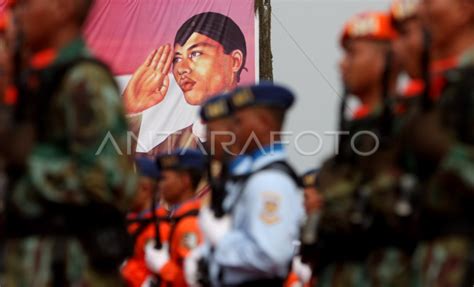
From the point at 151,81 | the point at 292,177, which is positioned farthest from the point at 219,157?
the point at 151,81

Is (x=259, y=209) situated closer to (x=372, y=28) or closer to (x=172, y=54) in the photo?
(x=372, y=28)

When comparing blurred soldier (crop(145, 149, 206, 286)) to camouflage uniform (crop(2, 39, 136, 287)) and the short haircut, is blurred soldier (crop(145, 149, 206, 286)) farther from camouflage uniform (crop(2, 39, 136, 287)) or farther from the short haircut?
the short haircut

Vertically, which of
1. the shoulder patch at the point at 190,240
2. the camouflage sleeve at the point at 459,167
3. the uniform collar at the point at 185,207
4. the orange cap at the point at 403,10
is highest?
the orange cap at the point at 403,10

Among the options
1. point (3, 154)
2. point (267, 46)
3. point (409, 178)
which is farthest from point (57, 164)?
point (267, 46)

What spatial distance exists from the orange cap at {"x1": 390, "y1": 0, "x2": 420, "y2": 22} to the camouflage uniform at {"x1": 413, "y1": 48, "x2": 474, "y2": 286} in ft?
2.50

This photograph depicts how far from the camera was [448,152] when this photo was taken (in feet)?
18.4

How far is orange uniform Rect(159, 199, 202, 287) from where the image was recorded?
9.54 meters

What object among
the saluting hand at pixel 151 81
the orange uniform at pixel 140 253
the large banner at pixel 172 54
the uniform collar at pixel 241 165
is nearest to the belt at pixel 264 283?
the uniform collar at pixel 241 165

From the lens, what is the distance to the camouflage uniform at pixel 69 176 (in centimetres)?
572

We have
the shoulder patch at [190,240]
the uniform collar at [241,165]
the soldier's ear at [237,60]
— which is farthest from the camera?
the soldier's ear at [237,60]

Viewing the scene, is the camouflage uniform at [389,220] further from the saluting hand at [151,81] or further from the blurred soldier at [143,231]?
the saluting hand at [151,81]

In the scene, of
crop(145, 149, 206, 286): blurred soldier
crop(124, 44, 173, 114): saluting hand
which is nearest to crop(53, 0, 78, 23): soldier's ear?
crop(145, 149, 206, 286): blurred soldier

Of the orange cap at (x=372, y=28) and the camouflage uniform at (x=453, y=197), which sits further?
the orange cap at (x=372, y=28)

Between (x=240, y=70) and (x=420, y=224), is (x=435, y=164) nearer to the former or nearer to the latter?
(x=420, y=224)
